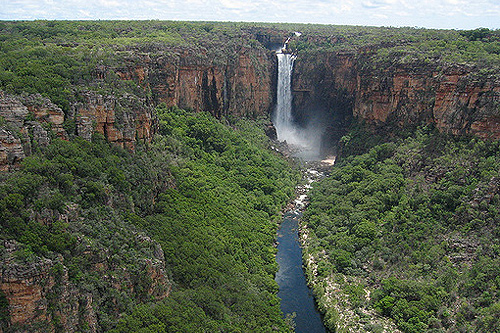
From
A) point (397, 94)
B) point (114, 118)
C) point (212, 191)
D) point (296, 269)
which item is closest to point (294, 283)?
point (296, 269)

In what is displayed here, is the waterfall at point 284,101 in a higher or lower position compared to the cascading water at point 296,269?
higher

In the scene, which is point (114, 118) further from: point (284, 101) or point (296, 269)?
point (284, 101)

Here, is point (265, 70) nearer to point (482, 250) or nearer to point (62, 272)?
point (482, 250)

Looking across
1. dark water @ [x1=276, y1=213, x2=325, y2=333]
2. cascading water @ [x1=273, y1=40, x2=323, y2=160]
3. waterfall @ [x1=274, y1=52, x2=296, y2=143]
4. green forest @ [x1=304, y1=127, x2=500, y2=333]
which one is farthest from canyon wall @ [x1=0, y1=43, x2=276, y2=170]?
green forest @ [x1=304, y1=127, x2=500, y2=333]

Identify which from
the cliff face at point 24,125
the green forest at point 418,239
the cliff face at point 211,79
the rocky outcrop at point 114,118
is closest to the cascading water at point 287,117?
the cliff face at point 211,79

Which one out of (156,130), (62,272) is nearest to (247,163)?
(156,130)

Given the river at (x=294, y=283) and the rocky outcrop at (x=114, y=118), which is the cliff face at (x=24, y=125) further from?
the river at (x=294, y=283)
